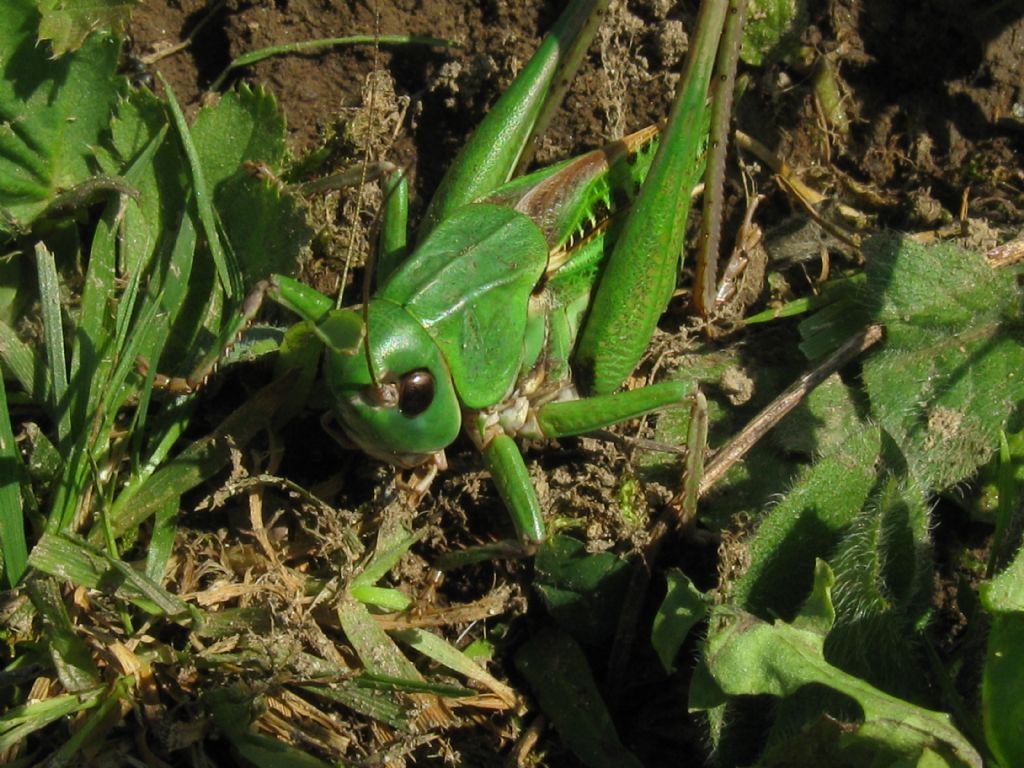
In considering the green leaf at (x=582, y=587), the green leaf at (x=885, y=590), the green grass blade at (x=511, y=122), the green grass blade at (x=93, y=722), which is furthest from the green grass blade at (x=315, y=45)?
the green leaf at (x=885, y=590)

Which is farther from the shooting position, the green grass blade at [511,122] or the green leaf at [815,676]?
the green grass blade at [511,122]

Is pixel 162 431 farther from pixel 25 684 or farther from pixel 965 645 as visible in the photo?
pixel 965 645

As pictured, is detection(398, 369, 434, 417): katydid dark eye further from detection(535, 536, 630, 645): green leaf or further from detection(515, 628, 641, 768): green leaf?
detection(515, 628, 641, 768): green leaf

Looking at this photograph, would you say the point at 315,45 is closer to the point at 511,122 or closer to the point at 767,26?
the point at 511,122

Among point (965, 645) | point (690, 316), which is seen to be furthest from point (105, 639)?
point (965, 645)

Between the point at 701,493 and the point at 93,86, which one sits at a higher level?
the point at 93,86

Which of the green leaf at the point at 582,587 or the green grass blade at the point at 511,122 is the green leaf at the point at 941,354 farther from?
the green grass blade at the point at 511,122
